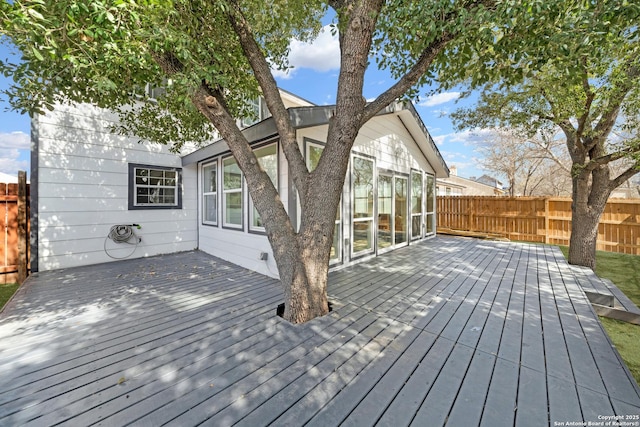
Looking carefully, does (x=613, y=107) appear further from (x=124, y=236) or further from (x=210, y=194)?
(x=124, y=236)

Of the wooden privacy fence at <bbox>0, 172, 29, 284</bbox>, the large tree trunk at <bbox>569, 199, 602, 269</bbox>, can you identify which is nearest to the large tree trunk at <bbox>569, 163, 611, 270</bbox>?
the large tree trunk at <bbox>569, 199, 602, 269</bbox>

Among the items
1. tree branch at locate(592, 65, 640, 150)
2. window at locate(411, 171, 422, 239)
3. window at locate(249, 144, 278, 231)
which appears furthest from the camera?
window at locate(411, 171, 422, 239)

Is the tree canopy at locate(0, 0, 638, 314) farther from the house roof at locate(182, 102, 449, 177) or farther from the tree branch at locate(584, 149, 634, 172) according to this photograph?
the tree branch at locate(584, 149, 634, 172)

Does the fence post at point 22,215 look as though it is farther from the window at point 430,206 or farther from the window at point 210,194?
the window at point 430,206

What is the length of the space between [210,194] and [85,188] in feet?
8.30

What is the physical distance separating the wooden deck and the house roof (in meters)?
2.56

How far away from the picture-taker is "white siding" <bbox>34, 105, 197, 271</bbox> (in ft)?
17.3

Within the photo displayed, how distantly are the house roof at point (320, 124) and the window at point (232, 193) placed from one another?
376mm

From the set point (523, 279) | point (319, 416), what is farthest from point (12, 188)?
point (523, 279)

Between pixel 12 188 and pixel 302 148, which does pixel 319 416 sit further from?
pixel 12 188

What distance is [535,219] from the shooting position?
973 cm

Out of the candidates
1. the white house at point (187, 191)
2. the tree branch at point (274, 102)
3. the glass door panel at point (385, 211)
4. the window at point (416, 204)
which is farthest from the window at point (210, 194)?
the window at point (416, 204)

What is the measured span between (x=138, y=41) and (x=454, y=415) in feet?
12.4

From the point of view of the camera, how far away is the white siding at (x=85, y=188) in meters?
5.28
